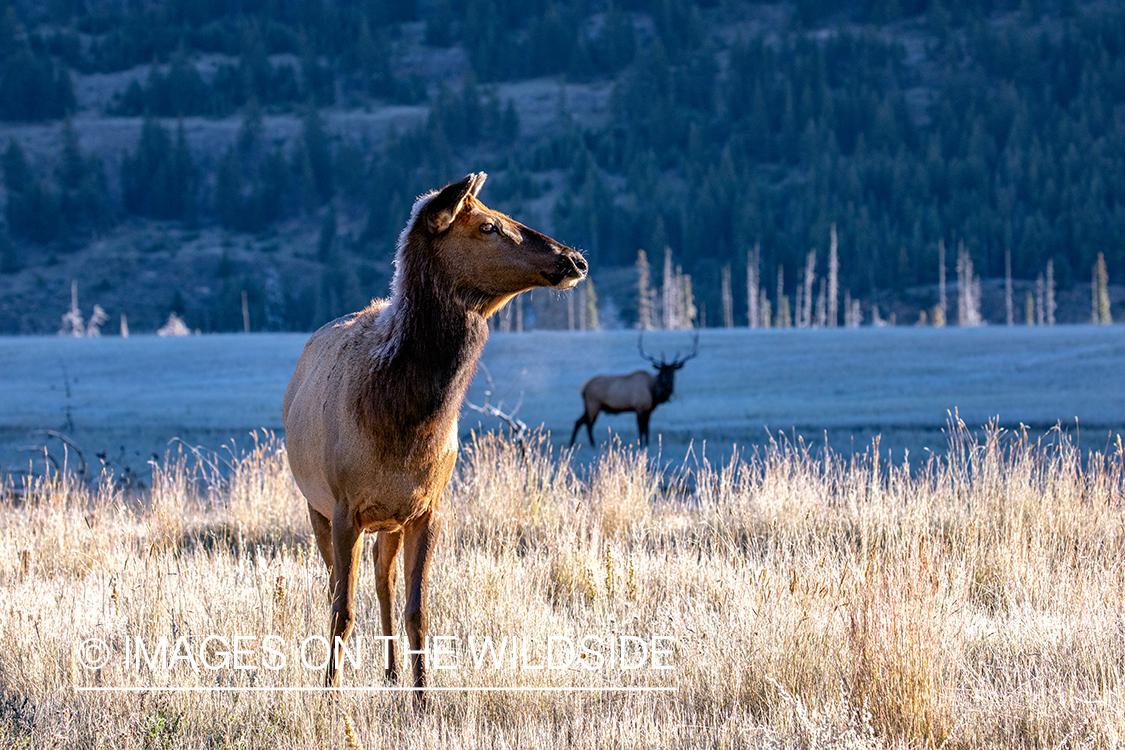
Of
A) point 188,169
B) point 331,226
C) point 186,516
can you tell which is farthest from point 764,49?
point 186,516

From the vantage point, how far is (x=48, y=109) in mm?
85750

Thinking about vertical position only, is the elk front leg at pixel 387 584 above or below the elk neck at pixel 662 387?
above

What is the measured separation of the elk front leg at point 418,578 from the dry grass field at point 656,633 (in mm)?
176

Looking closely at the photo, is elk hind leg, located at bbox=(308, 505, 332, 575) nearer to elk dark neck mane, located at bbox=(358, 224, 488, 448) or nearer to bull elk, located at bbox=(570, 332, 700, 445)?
elk dark neck mane, located at bbox=(358, 224, 488, 448)

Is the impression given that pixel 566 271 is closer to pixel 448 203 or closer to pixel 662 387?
pixel 448 203

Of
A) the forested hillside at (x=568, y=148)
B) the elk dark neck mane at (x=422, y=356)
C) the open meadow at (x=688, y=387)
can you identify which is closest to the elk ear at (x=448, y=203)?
the elk dark neck mane at (x=422, y=356)

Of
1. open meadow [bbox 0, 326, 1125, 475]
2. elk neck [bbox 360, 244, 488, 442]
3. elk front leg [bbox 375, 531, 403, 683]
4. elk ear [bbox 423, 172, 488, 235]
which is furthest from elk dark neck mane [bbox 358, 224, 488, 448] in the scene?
open meadow [bbox 0, 326, 1125, 475]

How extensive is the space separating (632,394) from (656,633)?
12025mm

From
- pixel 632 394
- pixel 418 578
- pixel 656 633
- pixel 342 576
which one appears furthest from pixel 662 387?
pixel 342 576

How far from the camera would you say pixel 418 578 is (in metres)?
3.78

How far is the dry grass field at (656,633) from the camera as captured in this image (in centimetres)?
347

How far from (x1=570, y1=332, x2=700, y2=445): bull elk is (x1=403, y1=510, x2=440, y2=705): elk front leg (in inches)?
491

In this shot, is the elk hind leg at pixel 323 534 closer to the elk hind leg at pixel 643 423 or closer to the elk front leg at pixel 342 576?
the elk front leg at pixel 342 576

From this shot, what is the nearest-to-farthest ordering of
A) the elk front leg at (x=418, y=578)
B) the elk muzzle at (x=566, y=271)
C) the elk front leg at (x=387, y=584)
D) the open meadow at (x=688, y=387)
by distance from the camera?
the elk muzzle at (x=566, y=271), the elk front leg at (x=418, y=578), the elk front leg at (x=387, y=584), the open meadow at (x=688, y=387)
